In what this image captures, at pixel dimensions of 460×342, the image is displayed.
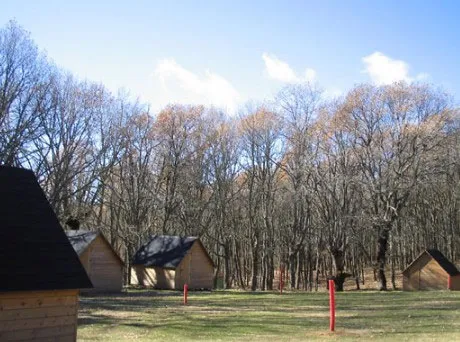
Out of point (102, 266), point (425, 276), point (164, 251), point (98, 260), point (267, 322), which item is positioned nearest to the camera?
point (267, 322)

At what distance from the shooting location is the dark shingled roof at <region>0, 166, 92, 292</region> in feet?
38.8

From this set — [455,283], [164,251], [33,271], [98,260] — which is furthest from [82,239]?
[455,283]

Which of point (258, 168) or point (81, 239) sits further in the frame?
point (258, 168)

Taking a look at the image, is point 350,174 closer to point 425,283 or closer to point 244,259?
point 425,283

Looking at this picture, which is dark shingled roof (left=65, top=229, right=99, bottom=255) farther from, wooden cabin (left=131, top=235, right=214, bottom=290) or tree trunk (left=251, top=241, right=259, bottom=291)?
tree trunk (left=251, top=241, right=259, bottom=291)

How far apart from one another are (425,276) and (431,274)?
54cm

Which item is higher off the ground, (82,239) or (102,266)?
(82,239)

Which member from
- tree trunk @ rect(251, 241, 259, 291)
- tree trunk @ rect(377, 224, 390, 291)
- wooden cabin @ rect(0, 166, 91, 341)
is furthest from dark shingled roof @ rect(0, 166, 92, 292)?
tree trunk @ rect(251, 241, 259, 291)

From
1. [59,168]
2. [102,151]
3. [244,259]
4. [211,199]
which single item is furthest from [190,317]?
[244,259]

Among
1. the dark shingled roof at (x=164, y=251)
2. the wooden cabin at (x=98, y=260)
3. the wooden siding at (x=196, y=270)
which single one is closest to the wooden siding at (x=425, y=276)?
the wooden siding at (x=196, y=270)

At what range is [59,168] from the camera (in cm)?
3819

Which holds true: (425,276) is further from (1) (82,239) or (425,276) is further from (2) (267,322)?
(2) (267,322)

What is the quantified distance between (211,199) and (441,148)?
2183cm

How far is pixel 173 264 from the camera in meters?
42.3
